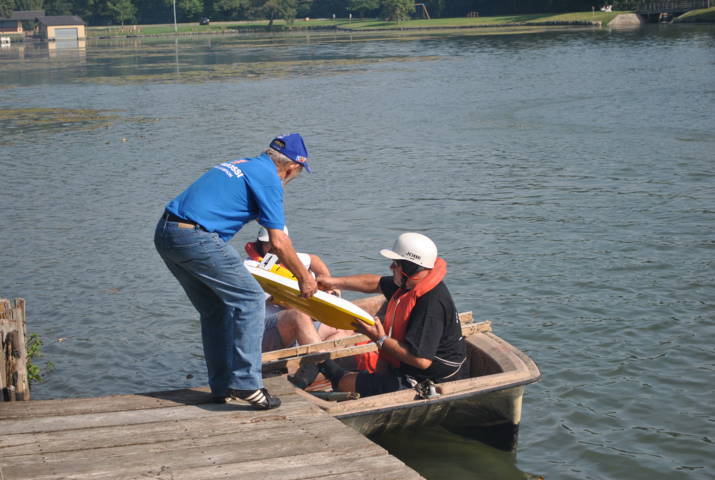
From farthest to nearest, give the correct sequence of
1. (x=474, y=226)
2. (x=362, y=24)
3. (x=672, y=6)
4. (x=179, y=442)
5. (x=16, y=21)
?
(x=16, y=21), (x=362, y=24), (x=672, y=6), (x=474, y=226), (x=179, y=442)

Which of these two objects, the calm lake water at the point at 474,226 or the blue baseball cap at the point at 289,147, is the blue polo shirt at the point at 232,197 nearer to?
the blue baseball cap at the point at 289,147

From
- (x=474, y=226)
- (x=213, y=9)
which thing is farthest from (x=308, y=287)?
(x=213, y=9)

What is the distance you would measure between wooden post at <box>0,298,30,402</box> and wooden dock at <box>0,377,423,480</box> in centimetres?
52

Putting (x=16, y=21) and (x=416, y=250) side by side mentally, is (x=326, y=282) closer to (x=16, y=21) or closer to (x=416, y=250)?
(x=416, y=250)

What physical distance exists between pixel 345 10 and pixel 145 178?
447 feet

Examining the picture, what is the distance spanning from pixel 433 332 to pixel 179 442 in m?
2.03

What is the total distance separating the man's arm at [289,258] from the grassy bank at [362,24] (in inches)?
3446

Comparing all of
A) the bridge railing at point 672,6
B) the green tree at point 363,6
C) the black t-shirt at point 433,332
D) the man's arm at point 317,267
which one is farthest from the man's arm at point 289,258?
the green tree at point 363,6

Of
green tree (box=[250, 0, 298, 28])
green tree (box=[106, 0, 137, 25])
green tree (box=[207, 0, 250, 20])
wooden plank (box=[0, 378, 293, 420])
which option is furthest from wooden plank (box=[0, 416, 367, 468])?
green tree (box=[106, 0, 137, 25])

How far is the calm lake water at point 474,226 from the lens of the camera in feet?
29.1

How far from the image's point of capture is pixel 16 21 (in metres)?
140

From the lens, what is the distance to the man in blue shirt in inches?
246

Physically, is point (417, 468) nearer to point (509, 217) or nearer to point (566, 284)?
point (566, 284)

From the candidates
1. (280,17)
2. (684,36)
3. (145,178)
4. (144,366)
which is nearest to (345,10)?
(280,17)
